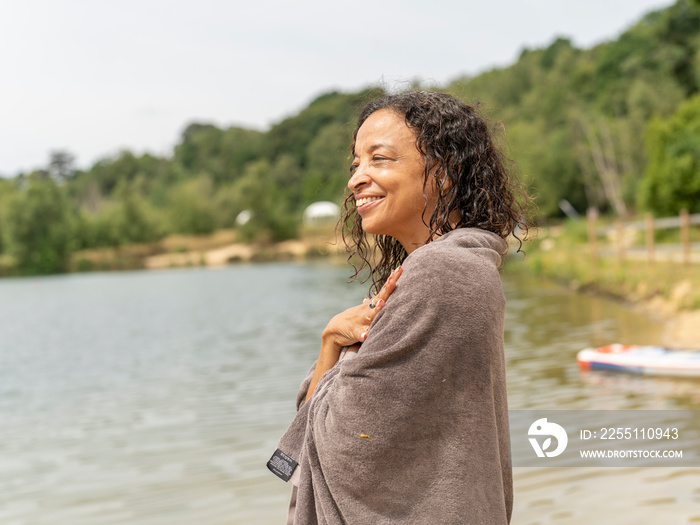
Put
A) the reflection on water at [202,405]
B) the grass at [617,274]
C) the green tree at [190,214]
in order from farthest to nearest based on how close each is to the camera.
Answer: the green tree at [190,214], the grass at [617,274], the reflection on water at [202,405]

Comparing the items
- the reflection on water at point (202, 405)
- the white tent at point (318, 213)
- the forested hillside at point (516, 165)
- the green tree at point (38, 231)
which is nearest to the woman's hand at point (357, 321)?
the forested hillside at point (516, 165)

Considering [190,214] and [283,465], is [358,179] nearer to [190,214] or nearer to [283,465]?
[283,465]

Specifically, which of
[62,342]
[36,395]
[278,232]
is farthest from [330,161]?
[36,395]

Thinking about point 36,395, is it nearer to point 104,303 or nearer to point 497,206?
point 497,206

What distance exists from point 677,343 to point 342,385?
409 inches

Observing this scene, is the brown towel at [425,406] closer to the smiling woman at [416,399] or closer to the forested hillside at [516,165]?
the smiling woman at [416,399]

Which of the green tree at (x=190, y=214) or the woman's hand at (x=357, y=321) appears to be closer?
the woman's hand at (x=357, y=321)

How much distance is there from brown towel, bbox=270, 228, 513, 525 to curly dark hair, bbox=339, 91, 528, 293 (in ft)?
0.49

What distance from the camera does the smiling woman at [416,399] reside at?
1.22 m

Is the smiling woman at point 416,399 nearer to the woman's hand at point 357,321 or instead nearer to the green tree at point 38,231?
the woman's hand at point 357,321

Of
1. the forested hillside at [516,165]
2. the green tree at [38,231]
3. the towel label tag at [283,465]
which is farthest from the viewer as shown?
the green tree at [38,231]

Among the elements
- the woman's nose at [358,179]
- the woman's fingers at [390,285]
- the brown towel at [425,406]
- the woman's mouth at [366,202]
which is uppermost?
the woman's nose at [358,179]

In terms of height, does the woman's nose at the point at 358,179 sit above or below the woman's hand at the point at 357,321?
above

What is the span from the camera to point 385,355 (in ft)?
4.01
